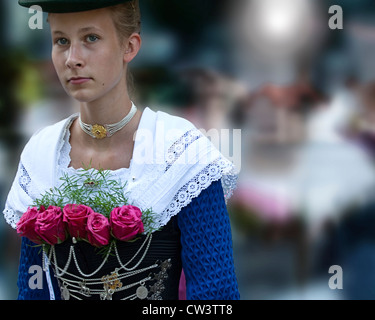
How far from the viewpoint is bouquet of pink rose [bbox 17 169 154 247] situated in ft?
5.78

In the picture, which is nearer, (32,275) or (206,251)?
(206,251)

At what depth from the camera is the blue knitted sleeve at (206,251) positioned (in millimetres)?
1830

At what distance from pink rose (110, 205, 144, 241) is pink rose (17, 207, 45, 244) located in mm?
279

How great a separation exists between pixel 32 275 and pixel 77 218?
409mm

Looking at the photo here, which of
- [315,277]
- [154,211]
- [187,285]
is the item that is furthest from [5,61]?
[315,277]

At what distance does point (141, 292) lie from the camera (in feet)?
6.15

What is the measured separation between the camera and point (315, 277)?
2.87 m

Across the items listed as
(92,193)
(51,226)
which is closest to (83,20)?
(92,193)

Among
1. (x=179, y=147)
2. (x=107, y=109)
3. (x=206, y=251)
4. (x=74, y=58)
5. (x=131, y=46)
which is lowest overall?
(x=206, y=251)

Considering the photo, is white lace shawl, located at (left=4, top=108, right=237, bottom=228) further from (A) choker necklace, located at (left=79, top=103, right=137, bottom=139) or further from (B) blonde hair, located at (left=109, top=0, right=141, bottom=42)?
(B) blonde hair, located at (left=109, top=0, right=141, bottom=42)

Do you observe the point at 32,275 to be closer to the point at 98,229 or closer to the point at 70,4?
the point at 98,229

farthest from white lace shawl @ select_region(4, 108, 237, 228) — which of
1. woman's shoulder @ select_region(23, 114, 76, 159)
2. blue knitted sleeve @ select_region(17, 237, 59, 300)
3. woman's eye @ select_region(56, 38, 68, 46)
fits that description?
woman's eye @ select_region(56, 38, 68, 46)
